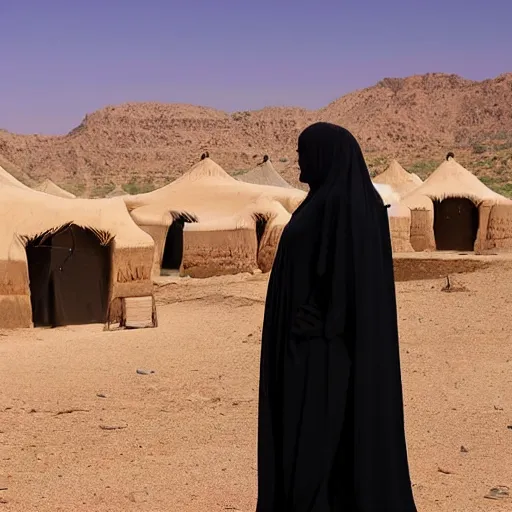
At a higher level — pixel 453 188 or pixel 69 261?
pixel 453 188

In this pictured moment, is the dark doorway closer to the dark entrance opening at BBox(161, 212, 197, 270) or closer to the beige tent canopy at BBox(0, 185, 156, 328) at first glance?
the dark entrance opening at BBox(161, 212, 197, 270)

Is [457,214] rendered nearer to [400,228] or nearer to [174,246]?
[400,228]

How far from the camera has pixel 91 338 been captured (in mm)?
10750

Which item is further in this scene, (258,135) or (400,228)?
(258,135)

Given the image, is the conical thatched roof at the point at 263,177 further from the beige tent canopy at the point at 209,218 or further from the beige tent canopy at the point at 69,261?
the beige tent canopy at the point at 69,261

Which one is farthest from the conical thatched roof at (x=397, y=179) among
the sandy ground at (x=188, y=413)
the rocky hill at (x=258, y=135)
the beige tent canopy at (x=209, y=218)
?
the rocky hill at (x=258, y=135)

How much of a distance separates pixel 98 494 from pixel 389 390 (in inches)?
94.2

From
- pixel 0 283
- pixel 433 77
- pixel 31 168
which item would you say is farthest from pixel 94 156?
pixel 0 283

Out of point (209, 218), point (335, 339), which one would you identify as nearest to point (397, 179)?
point (209, 218)

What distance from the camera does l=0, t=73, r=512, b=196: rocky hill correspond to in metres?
67.7

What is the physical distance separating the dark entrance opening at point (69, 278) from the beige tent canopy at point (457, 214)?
10.6 m

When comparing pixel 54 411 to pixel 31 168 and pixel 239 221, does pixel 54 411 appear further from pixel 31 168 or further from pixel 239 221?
pixel 31 168

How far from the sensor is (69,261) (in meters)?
14.0

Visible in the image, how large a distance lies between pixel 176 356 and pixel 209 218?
1028 centimetres
